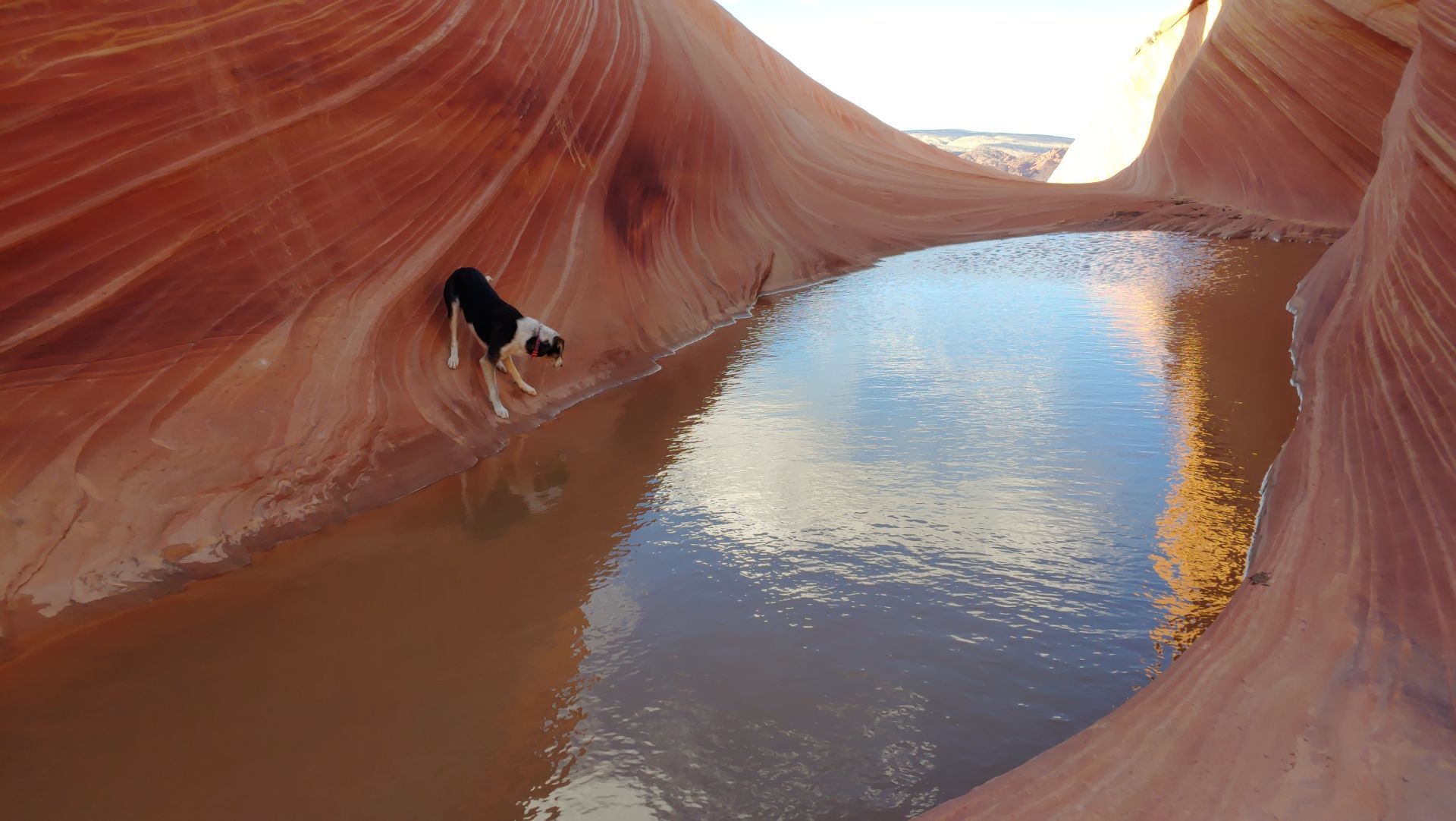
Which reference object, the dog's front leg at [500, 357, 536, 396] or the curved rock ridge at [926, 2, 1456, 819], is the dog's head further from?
the curved rock ridge at [926, 2, 1456, 819]

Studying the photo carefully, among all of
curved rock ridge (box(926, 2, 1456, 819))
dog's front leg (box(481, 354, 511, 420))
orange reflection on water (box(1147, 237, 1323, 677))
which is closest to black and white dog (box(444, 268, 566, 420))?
dog's front leg (box(481, 354, 511, 420))

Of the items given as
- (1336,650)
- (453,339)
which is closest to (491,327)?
(453,339)

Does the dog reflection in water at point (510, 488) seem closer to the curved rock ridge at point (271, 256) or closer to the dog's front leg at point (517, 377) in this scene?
the curved rock ridge at point (271, 256)

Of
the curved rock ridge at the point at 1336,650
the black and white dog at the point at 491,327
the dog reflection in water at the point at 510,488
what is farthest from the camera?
the black and white dog at the point at 491,327

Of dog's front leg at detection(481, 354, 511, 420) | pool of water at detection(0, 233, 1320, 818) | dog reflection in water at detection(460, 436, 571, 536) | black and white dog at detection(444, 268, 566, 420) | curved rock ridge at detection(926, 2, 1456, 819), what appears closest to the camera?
curved rock ridge at detection(926, 2, 1456, 819)

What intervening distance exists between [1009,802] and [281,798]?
1.59 meters

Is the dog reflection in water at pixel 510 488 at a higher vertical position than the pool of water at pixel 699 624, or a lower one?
higher

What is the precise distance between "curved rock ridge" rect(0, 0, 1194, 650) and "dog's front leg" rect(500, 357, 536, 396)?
65 mm

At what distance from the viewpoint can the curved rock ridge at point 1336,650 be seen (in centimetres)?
174

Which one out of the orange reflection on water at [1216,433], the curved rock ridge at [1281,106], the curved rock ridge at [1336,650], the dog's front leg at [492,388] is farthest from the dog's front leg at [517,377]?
the curved rock ridge at [1281,106]

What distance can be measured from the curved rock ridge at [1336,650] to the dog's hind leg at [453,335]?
3.52 meters

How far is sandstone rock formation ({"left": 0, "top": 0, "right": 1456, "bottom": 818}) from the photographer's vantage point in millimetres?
1996

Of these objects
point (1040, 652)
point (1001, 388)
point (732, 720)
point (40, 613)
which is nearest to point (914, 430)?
point (1001, 388)

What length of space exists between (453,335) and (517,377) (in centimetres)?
42
